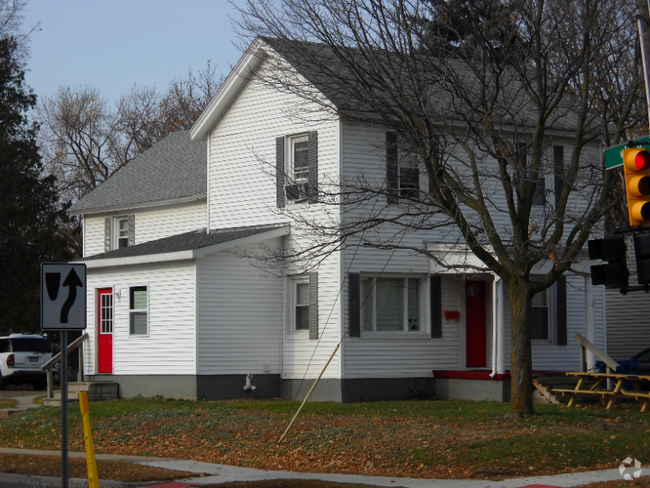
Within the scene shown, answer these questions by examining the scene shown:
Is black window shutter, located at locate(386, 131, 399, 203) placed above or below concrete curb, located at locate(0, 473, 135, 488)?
above

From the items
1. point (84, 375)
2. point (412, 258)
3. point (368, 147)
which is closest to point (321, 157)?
point (368, 147)

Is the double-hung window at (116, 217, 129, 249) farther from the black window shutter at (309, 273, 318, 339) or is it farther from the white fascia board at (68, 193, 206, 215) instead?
the black window shutter at (309, 273, 318, 339)

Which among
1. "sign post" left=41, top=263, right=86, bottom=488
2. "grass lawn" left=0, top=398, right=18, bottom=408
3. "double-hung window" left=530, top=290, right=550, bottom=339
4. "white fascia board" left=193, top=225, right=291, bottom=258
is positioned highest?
"white fascia board" left=193, top=225, right=291, bottom=258

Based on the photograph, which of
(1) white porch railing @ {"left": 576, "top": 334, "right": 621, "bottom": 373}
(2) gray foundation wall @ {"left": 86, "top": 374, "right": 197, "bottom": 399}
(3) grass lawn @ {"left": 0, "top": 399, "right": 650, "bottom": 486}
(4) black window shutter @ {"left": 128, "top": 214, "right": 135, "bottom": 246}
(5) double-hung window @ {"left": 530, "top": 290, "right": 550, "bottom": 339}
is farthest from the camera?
(4) black window shutter @ {"left": 128, "top": 214, "right": 135, "bottom": 246}

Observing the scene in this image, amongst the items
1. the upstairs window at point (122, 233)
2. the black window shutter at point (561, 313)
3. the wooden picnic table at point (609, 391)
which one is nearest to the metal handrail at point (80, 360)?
the upstairs window at point (122, 233)

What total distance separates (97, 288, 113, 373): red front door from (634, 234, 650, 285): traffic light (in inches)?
718

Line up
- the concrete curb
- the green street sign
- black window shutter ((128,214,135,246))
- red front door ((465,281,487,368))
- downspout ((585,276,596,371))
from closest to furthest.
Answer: the green street sign
the concrete curb
downspout ((585,276,596,371))
red front door ((465,281,487,368))
black window shutter ((128,214,135,246))

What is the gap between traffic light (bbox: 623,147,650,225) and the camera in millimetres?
9594

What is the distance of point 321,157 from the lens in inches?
880

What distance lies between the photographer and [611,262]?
34.2 ft

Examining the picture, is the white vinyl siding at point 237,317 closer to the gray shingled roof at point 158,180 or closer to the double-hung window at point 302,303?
the double-hung window at point 302,303

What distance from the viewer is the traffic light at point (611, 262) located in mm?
10305

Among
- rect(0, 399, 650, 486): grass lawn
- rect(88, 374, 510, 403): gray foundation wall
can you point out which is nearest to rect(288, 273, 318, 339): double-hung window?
rect(88, 374, 510, 403): gray foundation wall

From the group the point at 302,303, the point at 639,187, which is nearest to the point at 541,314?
the point at 302,303
